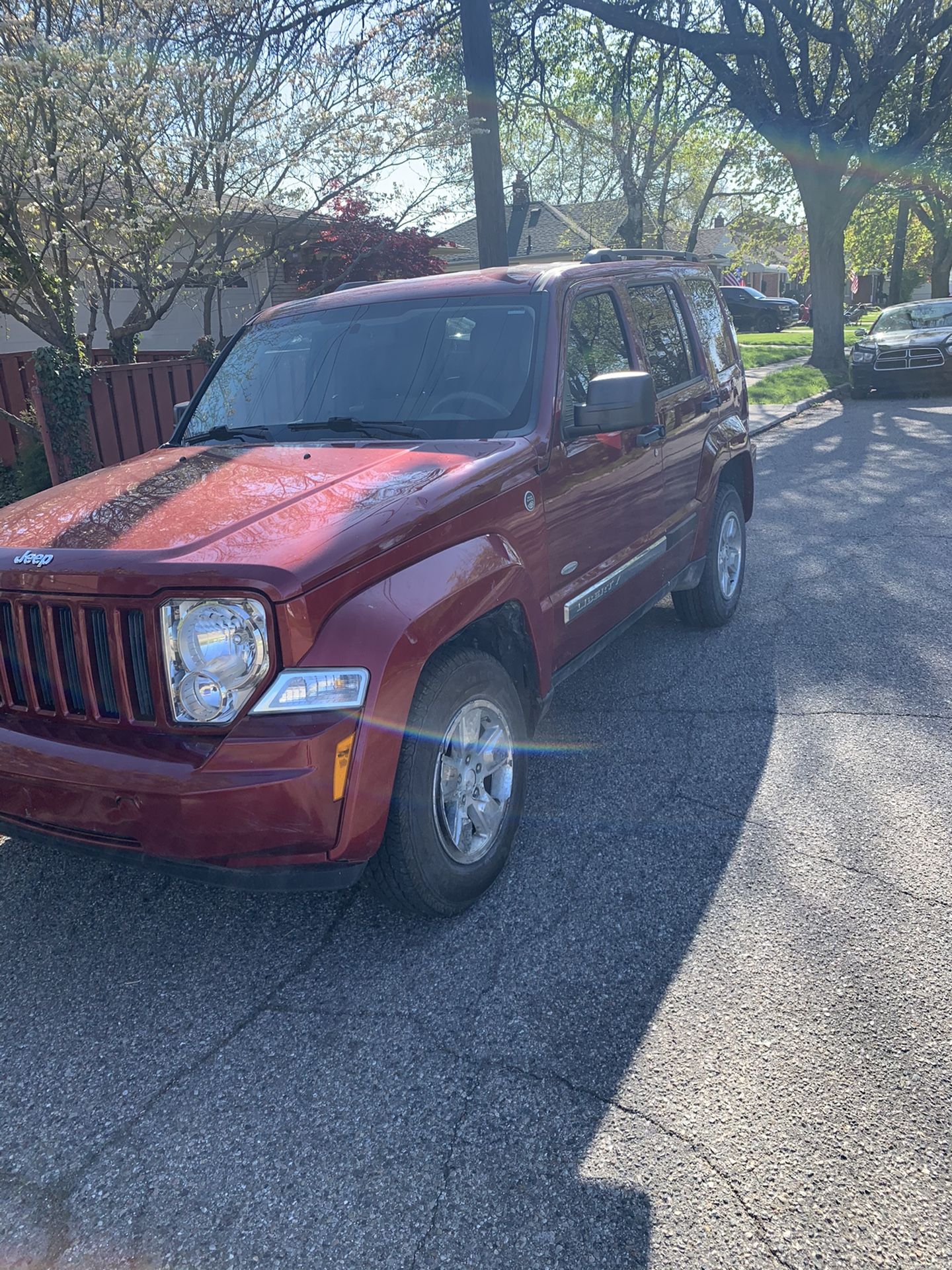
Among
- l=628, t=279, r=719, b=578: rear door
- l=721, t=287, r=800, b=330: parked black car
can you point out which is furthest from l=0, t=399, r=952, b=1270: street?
l=721, t=287, r=800, b=330: parked black car

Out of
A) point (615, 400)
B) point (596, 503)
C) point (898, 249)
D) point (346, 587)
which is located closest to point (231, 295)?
point (596, 503)

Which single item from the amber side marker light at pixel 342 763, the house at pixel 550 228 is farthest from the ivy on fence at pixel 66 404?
the house at pixel 550 228

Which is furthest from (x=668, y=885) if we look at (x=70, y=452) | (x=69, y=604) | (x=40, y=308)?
(x=40, y=308)

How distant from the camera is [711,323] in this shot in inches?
231

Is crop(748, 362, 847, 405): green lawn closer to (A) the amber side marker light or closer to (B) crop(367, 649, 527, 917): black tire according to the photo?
(B) crop(367, 649, 527, 917): black tire

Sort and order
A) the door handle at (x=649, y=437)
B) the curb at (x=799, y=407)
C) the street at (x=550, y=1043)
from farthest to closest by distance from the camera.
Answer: the curb at (x=799, y=407) → the door handle at (x=649, y=437) → the street at (x=550, y=1043)

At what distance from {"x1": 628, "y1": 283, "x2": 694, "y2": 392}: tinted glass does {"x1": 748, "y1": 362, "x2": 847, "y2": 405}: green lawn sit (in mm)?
11135

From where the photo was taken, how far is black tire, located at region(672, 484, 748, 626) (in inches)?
224

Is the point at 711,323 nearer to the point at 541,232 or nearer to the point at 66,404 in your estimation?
the point at 66,404

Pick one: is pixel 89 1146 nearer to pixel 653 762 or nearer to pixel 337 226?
pixel 653 762

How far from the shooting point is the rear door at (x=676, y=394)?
15.9 feet

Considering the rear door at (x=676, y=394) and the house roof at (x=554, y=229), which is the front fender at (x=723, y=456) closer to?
the rear door at (x=676, y=394)

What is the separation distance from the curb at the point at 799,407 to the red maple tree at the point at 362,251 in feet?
16.9

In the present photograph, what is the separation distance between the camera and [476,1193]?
2.22 m
